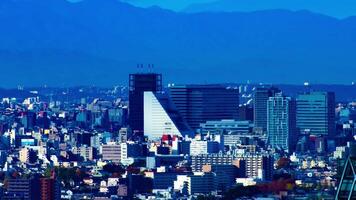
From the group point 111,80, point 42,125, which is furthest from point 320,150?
point 111,80

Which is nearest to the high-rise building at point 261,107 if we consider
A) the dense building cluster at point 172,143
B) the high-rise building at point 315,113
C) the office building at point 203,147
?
the dense building cluster at point 172,143

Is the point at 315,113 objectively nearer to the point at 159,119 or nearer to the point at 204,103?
the point at 204,103

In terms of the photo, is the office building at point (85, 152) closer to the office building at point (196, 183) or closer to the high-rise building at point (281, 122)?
the high-rise building at point (281, 122)

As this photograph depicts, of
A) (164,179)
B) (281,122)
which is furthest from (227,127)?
(164,179)

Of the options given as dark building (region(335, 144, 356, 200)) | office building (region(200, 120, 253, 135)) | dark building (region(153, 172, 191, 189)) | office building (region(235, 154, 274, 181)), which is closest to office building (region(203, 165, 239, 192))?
office building (region(235, 154, 274, 181))

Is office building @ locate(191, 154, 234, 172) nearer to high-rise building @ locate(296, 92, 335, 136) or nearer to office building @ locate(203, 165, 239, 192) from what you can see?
office building @ locate(203, 165, 239, 192)

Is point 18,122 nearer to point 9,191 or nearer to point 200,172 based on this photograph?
point 200,172

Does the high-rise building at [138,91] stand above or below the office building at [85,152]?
above
